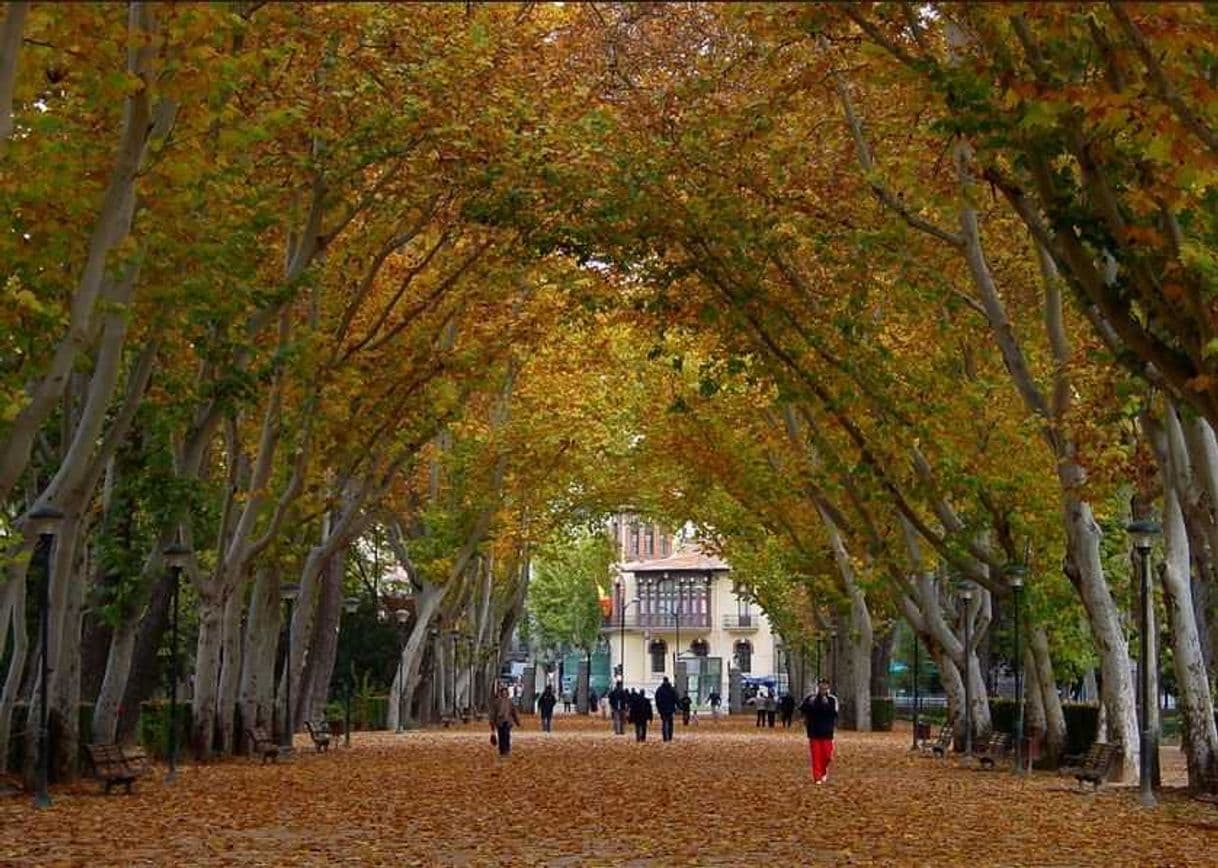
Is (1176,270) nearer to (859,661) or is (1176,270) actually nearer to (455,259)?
(455,259)

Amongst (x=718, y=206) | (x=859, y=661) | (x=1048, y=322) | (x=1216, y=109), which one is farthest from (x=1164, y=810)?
(x=859, y=661)

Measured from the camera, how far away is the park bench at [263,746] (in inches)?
1330

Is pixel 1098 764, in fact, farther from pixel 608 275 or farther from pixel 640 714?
pixel 640 714

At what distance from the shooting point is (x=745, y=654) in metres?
128

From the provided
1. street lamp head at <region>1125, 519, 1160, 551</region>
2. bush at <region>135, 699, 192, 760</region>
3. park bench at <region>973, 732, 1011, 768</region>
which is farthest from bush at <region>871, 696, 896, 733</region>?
street lamp head at <region>1125, 519, 1160, 551</region>

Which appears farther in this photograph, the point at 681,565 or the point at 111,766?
the point at 681,565

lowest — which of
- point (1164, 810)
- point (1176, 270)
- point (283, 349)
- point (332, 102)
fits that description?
point (1164, 810)

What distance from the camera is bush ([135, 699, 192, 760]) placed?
36281 millimetres

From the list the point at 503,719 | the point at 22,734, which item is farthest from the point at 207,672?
the point at 503,719

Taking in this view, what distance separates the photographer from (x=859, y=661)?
2208 inches

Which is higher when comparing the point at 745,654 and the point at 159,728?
the point at 745,654

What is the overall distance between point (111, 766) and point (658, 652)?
105112mm

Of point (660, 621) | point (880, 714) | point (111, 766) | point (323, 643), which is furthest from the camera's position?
point (660, 621)

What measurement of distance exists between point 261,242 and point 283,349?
1320 millimetres
